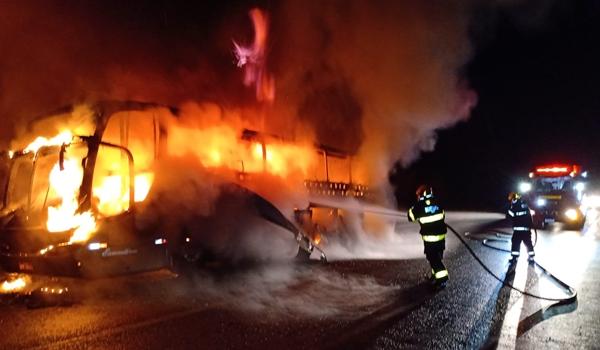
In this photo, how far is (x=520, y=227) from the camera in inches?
325

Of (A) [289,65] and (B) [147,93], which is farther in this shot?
(A) [289,65]

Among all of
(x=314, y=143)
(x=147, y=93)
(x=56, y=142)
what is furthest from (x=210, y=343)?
(x=147, y=93)

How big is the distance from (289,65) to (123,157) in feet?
26.5

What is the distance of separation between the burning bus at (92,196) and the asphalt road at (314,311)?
20.0 inches

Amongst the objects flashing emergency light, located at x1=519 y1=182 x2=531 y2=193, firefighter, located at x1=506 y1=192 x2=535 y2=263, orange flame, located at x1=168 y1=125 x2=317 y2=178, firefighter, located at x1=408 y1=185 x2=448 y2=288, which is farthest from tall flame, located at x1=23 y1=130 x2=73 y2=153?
flashing emergency light, located at x1=519 y1=182 x2=531 y2=193

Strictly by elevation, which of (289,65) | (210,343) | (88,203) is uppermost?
(289,65)

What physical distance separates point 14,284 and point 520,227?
314 inches

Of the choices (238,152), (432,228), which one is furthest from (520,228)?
(238,152)

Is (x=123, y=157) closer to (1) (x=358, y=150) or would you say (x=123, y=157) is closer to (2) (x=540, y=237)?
(1) (x=358, y=150)

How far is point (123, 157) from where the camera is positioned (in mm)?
6105

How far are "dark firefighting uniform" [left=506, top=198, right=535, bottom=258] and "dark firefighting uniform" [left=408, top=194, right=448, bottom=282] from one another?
8.37ft

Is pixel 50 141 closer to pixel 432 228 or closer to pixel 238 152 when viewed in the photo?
pixel 238 152

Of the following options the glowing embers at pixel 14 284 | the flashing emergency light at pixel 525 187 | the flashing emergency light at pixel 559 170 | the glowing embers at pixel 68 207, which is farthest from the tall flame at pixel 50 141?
the flashing emergency light at pixel 559 170

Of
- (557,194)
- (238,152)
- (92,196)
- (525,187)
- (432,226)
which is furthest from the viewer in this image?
(525,187)
